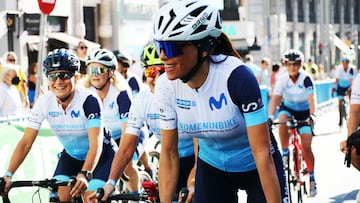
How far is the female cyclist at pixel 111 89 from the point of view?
30.3 ft

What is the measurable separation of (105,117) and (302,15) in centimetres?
5328

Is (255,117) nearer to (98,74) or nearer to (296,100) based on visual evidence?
(98,74)

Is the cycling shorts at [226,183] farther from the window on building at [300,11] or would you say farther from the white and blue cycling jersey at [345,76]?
the window on building at [300,11]

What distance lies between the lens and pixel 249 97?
5.13 m

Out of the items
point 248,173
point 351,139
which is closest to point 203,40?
point 248,173

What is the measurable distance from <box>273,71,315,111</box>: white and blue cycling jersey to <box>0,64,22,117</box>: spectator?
3.66m

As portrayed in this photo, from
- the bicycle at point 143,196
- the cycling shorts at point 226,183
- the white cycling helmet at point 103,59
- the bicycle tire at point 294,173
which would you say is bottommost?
the bicycle tire at point 294,173

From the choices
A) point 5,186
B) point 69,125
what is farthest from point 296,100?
point 5,186

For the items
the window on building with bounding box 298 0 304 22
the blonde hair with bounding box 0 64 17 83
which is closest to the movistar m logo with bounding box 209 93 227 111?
the blonde hair with bounding box 0 64 17 83

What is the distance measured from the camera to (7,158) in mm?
10375

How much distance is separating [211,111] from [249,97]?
0.97 feet

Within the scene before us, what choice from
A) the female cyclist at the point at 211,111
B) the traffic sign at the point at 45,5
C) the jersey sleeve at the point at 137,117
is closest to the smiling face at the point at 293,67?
the traffic sign at the point at 45,5

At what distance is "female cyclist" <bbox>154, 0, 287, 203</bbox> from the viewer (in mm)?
5098

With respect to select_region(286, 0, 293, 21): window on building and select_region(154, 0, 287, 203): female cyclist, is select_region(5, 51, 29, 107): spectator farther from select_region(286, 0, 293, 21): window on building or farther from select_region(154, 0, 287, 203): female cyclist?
select_region(286, 0, 293, 21): window on building
